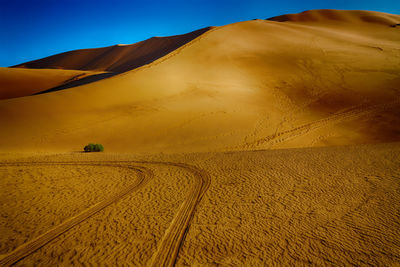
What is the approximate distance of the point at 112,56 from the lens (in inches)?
2894

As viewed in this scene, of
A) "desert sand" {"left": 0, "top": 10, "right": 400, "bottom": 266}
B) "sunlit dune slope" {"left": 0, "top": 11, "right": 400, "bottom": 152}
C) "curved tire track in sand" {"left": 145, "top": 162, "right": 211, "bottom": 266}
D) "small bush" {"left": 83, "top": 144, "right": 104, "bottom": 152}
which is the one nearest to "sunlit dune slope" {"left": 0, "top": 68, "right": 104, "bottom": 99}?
"sunlit dune slope" {"left": 0, "top": 11, "right": 400, "bottom": 152}

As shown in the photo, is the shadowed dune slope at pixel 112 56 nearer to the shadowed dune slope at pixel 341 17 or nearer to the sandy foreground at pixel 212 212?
the shadowed dune slope at pixel 341 17

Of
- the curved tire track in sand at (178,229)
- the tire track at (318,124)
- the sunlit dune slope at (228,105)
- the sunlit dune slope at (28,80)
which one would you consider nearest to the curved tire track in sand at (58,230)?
the curved tire track in sand at (178,229)

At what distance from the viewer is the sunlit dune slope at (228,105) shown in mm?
12438

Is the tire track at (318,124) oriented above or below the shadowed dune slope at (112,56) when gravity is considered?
below

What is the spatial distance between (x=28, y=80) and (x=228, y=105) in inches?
1662

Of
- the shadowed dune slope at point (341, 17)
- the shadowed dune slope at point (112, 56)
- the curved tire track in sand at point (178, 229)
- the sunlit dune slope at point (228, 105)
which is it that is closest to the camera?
the curved tire track in sand at point (178, 229)

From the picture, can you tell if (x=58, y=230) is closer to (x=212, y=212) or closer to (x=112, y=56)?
(x=212, y=212)

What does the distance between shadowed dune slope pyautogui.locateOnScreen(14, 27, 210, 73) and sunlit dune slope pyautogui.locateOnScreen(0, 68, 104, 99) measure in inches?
615

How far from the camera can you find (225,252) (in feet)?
11.9

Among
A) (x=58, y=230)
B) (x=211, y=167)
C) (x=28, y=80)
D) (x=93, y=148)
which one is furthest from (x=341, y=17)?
(x=28, y=80)

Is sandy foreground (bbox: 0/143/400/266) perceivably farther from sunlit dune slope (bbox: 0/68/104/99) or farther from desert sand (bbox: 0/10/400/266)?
sunlit dune slope (bbox: 0/68/104/99)

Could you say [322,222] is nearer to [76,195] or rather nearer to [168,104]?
[76,195]

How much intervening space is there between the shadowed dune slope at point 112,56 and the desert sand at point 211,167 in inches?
1704
